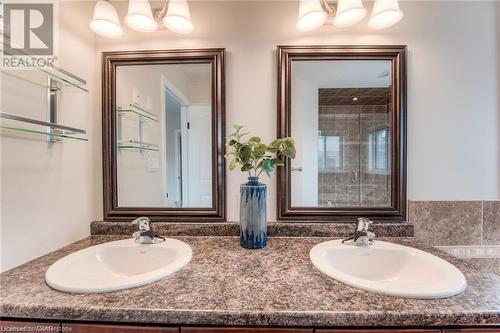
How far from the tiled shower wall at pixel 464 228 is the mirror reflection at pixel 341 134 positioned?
23 cm

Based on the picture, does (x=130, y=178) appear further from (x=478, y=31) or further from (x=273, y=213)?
(x=478, y=31)

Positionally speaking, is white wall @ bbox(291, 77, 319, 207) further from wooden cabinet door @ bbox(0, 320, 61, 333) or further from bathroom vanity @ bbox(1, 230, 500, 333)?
wooden cabinet door @ bbox(0, 320, 61, 333)

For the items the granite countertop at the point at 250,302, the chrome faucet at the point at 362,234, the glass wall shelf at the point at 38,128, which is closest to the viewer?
the granite countertop at the point at 250,302

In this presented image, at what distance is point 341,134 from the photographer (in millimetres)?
1171

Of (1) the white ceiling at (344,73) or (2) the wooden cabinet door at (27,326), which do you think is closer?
(2) the wooden cabinet door at (27,326)

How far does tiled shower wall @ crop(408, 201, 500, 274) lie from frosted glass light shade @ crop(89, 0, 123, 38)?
1782 millimetres

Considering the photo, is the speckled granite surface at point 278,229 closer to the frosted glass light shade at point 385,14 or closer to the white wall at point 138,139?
the white wall at point 138,139

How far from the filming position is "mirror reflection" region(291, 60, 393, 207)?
1.17 m

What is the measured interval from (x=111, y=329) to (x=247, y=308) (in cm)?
38

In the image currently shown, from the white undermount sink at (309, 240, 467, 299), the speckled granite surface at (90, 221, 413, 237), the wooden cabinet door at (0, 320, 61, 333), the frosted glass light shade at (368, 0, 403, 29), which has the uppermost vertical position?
the frosted glass light shade at (368, 0, 403, 29)

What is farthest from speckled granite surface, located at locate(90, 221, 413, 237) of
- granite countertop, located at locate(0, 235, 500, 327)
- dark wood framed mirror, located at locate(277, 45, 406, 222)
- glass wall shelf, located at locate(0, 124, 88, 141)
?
glass wall shelf, located at locate(0, 124, 88, 141)

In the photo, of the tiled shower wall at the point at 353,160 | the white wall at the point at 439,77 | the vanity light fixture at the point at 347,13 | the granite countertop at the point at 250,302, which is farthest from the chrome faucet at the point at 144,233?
the vanity light fixture at the point at 347,13

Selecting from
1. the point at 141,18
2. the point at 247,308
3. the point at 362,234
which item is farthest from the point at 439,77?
the point at 141,18

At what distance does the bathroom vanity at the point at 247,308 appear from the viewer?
23.3 inches
